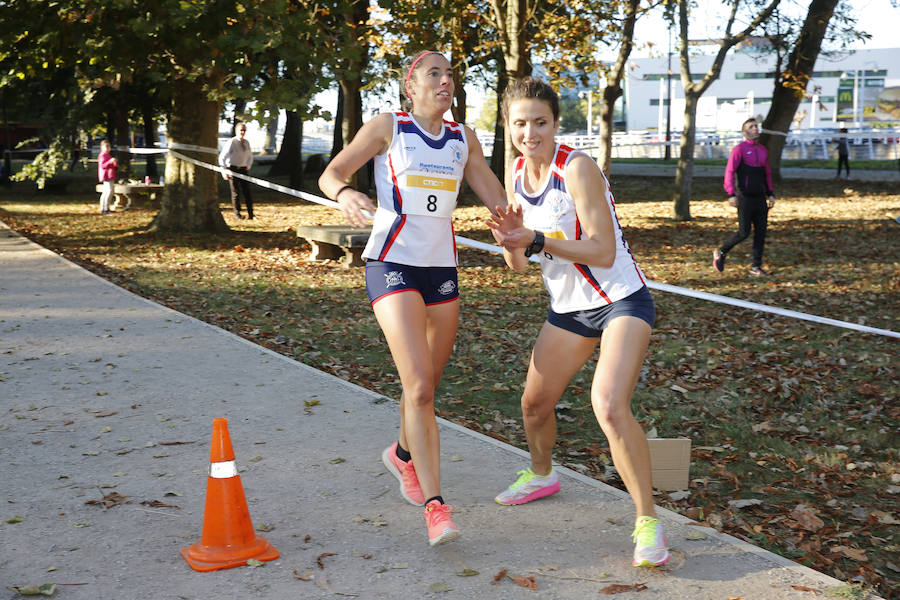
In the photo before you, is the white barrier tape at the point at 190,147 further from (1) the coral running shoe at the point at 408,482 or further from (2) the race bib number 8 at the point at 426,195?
(2) the race bib number 8 at the point at 426,195

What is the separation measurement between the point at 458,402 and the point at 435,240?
8.83 ft

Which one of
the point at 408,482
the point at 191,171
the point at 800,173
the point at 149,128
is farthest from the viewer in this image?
the point at 149,128

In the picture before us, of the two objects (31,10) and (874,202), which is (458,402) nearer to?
(31,10)

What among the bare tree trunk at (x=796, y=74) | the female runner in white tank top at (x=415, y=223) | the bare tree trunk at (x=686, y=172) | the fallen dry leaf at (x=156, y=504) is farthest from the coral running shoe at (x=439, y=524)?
the bare tree trunk at (x=796, y=74)

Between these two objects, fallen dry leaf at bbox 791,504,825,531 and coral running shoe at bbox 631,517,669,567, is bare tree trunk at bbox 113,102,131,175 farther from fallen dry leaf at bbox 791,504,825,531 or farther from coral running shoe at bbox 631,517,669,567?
coral running shoe at bbox 631,517,669,567

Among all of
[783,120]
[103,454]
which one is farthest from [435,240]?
[783,120]

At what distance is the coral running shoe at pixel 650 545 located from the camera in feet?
12.7

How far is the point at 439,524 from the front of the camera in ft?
13.2

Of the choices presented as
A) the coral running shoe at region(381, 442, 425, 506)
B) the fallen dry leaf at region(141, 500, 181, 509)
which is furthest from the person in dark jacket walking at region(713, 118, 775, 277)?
the fallen dry leaf at region(141, 500, 181, 509)

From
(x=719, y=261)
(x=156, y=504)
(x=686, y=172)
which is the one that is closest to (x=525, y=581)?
(x=156, y=504)

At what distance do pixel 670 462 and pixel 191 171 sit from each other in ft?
43.8

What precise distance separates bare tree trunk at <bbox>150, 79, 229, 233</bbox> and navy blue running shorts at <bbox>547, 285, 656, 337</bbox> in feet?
44.7

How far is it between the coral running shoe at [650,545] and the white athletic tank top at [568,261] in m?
0.93

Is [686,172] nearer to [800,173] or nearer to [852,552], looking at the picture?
[800,173]
